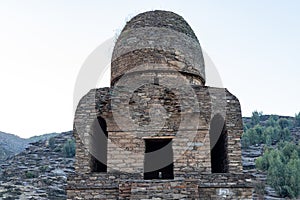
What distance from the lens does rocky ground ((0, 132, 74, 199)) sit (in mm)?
17672

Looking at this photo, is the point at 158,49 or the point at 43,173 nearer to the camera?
the point at 158,49

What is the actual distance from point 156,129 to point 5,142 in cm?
3887

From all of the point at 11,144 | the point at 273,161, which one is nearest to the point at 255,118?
the point at 273,161

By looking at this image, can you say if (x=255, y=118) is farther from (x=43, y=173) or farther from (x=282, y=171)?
(x=43, y=173)

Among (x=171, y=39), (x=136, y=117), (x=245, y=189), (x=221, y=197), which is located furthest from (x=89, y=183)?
(x=171, y=39)

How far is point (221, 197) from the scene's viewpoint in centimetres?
656

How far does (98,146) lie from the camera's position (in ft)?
25.7

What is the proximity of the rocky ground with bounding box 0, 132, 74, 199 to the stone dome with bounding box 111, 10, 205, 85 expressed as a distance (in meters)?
10.6

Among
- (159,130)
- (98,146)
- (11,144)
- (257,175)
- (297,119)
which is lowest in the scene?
(257,175)

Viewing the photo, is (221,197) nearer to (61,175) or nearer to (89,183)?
(89,183)

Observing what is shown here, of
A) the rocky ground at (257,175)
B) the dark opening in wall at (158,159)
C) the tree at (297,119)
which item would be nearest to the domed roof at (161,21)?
the dark opening in wall at (158,159)

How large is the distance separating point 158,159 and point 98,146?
Answer: 1466 mm

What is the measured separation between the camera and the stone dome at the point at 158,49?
8.04 metres

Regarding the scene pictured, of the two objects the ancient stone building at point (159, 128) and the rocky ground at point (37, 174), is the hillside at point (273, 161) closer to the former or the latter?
the rocky ground at point (37, 174)
